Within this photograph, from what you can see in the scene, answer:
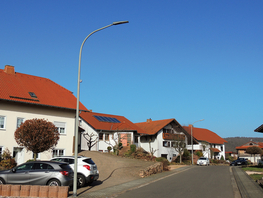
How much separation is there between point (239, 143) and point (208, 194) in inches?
4581

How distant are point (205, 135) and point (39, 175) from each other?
200 feet

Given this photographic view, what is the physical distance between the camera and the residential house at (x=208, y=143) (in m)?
63.0

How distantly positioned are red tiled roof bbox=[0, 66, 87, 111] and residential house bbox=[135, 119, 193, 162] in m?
21.2

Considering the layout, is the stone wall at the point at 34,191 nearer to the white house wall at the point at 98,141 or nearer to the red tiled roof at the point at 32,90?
the red tiled roof at the point at 32,90

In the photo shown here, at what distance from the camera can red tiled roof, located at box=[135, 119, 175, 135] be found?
166 feet

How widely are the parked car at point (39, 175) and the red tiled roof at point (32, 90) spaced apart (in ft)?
41.9

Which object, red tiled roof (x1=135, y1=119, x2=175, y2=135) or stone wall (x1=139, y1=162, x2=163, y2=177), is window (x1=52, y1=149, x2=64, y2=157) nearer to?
stone wall (x1=139, y1=162, x2=163, y2=177)

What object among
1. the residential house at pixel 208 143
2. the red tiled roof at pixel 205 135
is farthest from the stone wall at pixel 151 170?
the red tiled roof at pixel 205 135

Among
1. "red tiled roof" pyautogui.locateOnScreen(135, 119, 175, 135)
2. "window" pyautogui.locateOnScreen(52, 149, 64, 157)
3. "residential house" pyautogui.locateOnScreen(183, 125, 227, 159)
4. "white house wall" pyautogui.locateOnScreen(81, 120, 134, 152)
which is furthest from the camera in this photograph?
"residential house" pyautogui.locateOnScreen(183, 125, 227, 159)

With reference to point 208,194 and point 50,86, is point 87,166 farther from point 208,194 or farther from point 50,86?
point 50,86

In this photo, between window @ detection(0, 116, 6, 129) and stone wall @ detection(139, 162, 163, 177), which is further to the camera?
window @ detection(0, 116, 6, 129)

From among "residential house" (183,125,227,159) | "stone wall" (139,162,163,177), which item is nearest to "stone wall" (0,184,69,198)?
"stone wall" (139,162,163,177)

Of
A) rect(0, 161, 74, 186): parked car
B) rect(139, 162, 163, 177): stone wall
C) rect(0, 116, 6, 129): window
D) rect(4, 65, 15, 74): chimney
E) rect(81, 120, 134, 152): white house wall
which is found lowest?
rect(139, 162, 163, 177): stone wall

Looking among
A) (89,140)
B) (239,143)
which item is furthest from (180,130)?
(239,143)
